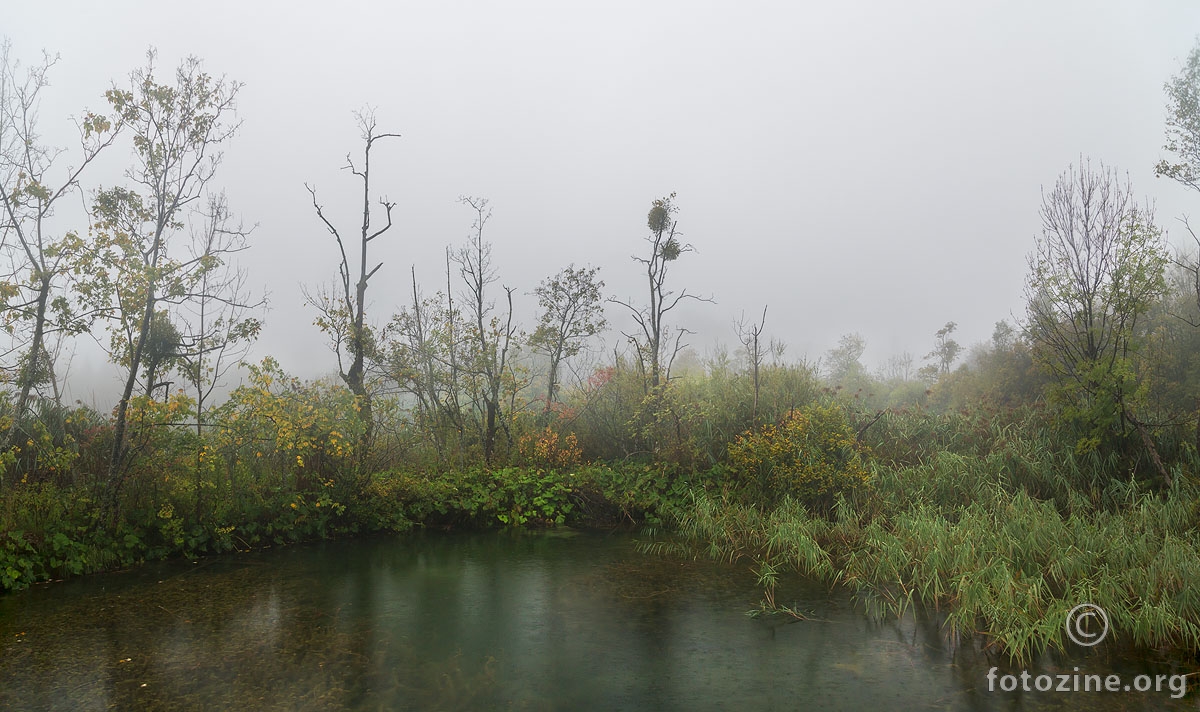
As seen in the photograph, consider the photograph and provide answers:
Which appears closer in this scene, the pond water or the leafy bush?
the pond water

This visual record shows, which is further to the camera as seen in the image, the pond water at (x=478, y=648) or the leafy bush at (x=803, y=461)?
the leafy bush at (x=803, y=461)

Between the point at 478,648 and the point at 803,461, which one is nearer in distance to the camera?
the point at 478,648

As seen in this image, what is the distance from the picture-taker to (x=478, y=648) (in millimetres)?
5055

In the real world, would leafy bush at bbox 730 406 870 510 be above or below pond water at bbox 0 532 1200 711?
above

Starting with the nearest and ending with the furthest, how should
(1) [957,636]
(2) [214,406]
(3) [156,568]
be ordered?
1. (1) [957,636]
2. (3) [156,568]
3. (2) [214,406]

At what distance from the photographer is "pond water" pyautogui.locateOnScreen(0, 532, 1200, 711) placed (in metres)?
4.12

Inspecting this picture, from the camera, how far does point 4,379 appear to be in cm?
752

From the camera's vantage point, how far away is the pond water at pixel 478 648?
4.12m

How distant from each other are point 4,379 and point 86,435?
125cm

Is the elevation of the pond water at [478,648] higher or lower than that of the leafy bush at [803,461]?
lower

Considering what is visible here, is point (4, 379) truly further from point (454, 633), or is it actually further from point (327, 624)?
A: point (454, 633)

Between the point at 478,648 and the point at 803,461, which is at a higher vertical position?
the point at 803,461

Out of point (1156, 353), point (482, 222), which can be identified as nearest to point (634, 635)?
point (482, 222)

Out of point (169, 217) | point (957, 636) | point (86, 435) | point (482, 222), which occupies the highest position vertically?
point (482, 222)
